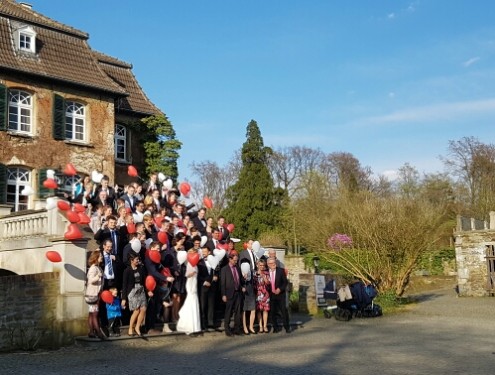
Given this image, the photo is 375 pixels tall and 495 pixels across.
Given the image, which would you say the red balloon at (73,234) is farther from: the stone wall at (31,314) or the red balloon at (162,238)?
the red balloon at (162,238)

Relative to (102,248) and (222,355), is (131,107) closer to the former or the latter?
(102,248)

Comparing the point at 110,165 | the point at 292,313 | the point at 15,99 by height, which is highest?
the point at 15,99

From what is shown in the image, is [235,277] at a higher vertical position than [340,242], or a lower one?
lower

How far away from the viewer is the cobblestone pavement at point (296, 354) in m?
8.84

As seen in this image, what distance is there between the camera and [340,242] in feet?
77.0

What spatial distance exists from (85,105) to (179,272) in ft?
44.8

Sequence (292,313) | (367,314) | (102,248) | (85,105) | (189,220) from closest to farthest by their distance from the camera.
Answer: (102,248), (189,220), (367,314), (292,313), (85,105)

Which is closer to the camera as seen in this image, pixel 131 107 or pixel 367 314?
pixel 367 314

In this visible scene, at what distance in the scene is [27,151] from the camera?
72.0ft

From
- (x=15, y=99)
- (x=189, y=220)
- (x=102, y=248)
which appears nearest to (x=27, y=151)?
(x=15, y=99)

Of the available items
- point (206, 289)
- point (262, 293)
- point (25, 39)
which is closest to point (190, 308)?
point (206, 289)

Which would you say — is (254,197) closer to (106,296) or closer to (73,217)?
(73,217)

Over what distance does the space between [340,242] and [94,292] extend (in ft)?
45.6

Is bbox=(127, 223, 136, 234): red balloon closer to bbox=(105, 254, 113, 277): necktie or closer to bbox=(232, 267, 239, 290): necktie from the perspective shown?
bbox=(105, 254, 113, 277): necktie
